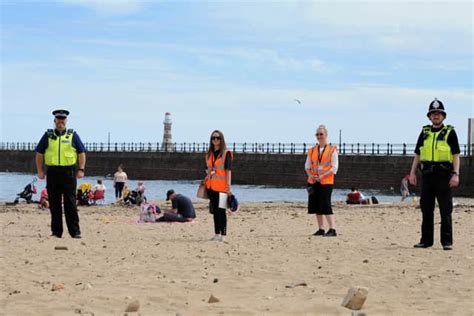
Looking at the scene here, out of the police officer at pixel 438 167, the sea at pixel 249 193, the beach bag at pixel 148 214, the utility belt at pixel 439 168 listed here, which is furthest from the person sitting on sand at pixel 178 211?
the sea at pixel 249 193

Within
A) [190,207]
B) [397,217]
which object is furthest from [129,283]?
[397,217]

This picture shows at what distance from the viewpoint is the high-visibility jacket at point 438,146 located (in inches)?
395

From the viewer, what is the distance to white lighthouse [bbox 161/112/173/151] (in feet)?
241

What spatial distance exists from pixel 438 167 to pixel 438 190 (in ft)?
0.91

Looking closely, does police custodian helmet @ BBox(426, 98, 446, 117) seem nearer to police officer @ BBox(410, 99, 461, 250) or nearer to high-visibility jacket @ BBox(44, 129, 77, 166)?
police officer @ BBox(410, 99, 461, 250)

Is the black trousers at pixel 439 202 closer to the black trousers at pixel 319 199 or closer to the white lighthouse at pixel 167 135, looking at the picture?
the black trousers at pixel 319 199

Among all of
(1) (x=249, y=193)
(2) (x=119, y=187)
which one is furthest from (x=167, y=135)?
(2) (x=119, y=187)

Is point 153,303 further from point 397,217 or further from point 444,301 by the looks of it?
point 397,217

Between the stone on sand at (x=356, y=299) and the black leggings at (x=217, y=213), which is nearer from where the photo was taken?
the stone on sand at (x=356, y=299)

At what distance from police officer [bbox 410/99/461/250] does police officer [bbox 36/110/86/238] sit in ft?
13.8

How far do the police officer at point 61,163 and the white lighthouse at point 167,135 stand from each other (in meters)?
62.2

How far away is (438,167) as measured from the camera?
10.1m

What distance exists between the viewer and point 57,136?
11125 millimetres

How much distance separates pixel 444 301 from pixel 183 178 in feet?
198
